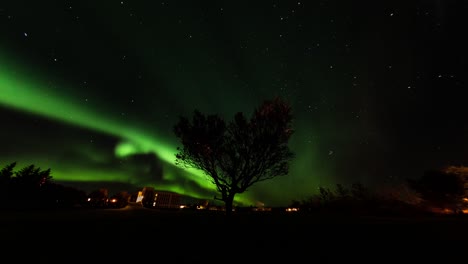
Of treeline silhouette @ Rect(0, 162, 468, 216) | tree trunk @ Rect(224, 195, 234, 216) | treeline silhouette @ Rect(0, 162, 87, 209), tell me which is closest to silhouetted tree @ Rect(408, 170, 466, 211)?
treeline silhouette @ Rect(0, 162, 468, 216)

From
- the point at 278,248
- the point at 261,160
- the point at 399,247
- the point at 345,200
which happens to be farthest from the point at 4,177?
the point at 345,200

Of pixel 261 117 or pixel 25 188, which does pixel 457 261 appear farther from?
pixel 25 188

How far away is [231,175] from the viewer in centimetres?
2931

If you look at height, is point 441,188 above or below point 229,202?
above

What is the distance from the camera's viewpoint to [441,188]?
3769cm

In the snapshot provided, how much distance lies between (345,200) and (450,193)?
45.9 feet

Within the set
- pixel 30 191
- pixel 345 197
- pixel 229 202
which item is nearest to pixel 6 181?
pixel 30 191

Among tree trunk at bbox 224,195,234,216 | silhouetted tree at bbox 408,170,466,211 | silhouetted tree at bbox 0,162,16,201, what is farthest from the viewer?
silhouetted tree at bbox 408,170,466,211

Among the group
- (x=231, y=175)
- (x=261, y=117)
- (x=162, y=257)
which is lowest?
(x=162, y=257)

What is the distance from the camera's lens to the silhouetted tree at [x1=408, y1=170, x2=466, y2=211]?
36125mm

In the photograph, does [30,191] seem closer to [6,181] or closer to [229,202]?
[6,181]

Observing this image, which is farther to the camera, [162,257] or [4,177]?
[4,177]

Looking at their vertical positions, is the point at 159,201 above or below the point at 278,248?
above

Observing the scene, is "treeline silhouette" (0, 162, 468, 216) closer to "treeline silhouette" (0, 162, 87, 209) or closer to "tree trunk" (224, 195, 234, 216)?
"treeline silhouette" (0, 162, 87, 209)
